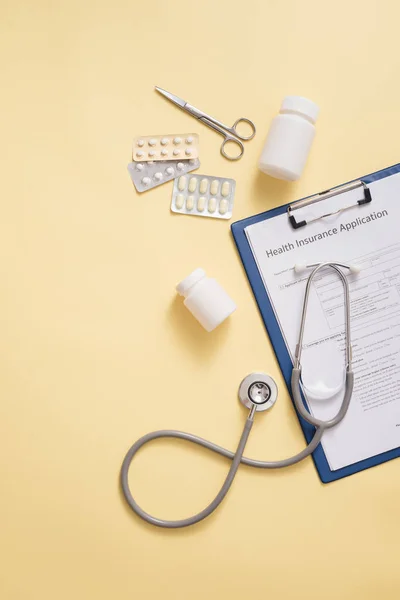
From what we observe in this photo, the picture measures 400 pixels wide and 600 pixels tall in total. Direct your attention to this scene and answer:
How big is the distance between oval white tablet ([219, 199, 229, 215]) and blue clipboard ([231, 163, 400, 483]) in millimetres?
33

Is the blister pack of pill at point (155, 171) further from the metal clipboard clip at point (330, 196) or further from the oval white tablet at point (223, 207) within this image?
the metal clipboard clip at point (330, 196)

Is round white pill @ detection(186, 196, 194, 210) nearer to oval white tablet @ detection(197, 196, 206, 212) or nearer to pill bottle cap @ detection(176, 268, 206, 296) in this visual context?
oval white tablet @ detection(197, 196, 206, 212)

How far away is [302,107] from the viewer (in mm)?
1137

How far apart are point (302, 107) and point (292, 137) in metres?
0.06

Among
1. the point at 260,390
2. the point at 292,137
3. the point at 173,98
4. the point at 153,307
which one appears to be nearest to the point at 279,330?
the point at 260,390

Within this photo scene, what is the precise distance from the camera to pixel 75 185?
122 cm

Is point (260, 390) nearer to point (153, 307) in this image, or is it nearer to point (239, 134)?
point (153, 307)

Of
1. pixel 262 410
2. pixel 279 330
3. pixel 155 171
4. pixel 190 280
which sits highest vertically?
pixel 155 171

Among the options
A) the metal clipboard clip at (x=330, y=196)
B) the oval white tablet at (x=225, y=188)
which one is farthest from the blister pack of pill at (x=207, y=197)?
the metal clipboard clip at (x=330, y=196)

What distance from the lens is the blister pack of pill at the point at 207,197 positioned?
3.97 ft

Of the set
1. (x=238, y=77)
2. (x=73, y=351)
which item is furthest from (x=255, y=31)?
(x=73, y=351)

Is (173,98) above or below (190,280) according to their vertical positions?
above

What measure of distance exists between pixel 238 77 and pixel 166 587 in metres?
0.99

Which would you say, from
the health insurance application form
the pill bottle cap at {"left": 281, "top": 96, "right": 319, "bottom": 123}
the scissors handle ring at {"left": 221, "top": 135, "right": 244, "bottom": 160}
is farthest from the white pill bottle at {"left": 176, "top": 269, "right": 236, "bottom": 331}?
the pill bottle cap at {"left": 281, "top": 96, "right": 319, "bottom": 123}
